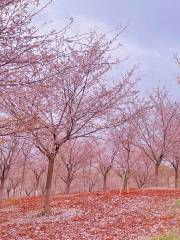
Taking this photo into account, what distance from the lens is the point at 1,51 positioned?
22.5 feet

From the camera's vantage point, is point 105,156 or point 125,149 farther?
point 105,156

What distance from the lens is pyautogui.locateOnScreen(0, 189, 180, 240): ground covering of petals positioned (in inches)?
532

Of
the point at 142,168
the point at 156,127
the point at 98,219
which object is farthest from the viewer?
the point at 142,168

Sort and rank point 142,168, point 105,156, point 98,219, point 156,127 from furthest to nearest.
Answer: point 142,168, point 105,156, point 156,127, point 98,219

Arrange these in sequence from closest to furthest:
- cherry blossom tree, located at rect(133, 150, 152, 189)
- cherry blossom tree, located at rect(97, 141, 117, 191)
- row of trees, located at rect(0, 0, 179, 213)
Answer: row of trees, located at rect(0, 0, 179, 213) → cherry blossom tree, located at rect(97, 141, 117, 191) → cherry blossom tree, located at rect(133, 150, 152, 189)

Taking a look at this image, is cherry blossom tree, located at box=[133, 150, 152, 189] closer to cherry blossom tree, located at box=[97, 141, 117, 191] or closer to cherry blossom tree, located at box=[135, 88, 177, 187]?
cherry blossom tree, located at box=[97, 141, 117, 191]

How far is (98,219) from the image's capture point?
16.2 meters

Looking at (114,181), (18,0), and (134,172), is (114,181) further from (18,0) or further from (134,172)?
(18,0)

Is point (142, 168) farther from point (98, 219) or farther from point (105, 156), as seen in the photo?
point (98, 219)

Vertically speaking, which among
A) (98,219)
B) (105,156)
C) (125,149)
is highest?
(125,149)

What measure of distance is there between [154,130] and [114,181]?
4192 centimetres

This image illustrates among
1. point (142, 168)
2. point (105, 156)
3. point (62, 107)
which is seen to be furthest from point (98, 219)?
point (142, 168)

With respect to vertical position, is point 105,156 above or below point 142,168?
above

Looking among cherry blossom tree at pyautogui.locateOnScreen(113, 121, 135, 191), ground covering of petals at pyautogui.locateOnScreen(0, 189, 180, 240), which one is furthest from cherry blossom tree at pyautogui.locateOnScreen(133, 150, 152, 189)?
ground covering of petals at pyautogui.locateOnScreen(0, 189, 180, 240)
